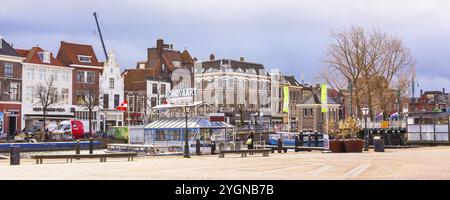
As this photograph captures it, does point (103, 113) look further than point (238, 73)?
No

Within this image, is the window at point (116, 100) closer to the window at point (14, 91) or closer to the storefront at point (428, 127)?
the window at point (14, 91)

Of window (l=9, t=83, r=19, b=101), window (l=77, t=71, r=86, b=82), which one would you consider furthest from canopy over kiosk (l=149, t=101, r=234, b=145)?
window (l=77, t=71, r=86, b=82)

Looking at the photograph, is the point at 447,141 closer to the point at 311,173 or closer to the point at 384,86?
the point at 384,86

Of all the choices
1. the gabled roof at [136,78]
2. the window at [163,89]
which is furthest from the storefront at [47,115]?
the window at [163,89]

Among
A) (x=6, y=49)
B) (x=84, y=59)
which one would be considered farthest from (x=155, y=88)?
(x=6, y=49)

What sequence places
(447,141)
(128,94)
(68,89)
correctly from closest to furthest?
(447,141) < (68,89) < (128,94)

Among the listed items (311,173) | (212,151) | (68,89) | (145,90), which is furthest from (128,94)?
(311,173)

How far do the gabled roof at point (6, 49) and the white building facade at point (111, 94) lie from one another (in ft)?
43.3

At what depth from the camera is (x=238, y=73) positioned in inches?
4178

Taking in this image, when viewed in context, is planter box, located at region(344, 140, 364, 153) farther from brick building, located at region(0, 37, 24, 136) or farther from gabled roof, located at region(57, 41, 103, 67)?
gabled roof, located at region(57, 41, 103, 67)

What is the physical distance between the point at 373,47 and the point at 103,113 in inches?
1496

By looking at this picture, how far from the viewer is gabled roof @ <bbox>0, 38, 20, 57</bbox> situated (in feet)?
257

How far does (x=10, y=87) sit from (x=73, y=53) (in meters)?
12.4

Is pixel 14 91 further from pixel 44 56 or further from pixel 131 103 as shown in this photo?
pixel 131 103
